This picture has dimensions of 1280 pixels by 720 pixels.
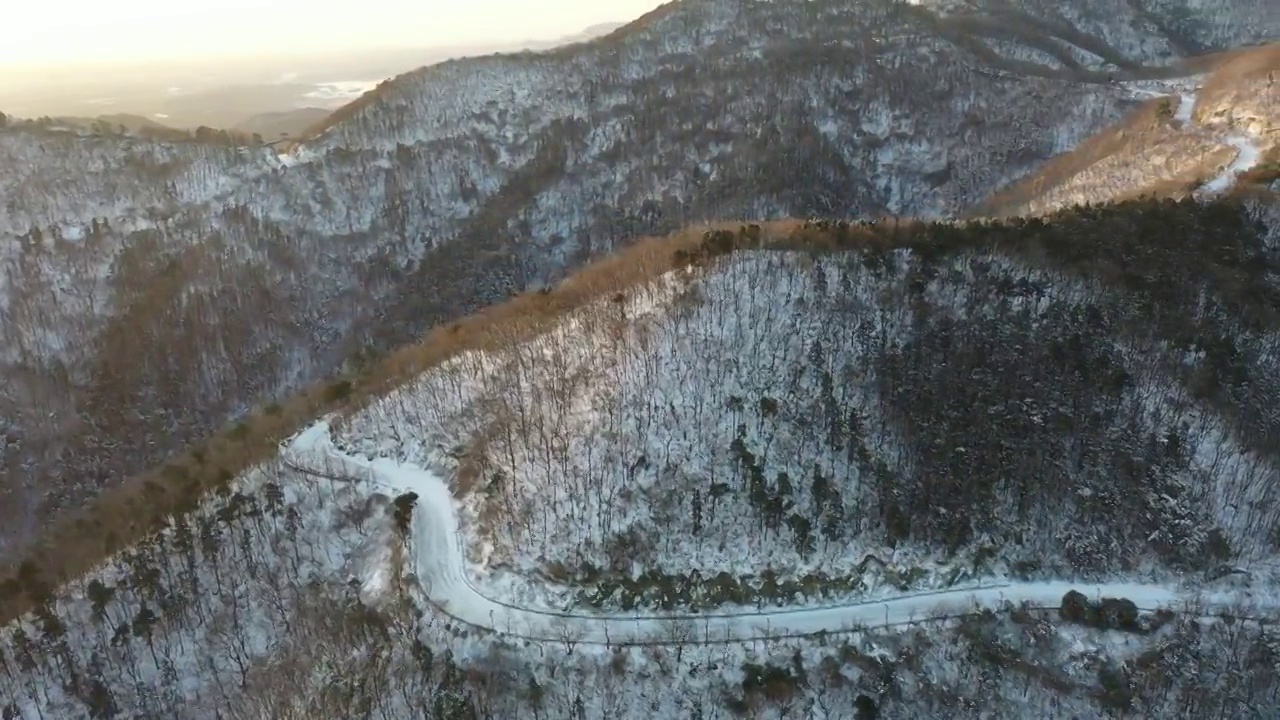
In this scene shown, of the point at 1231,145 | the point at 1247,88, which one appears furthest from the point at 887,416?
the point at 1247,88

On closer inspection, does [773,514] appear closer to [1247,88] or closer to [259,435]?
[259,435]

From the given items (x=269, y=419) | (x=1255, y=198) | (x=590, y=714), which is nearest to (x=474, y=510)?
(x=590, y=714)

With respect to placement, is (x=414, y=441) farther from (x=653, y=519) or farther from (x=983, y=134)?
(x=983, y=134)

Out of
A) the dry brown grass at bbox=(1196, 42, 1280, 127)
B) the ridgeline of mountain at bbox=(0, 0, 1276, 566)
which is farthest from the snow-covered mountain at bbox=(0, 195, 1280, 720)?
the ridgeline of mountain at bbox=(0, 0, 1276, 566)

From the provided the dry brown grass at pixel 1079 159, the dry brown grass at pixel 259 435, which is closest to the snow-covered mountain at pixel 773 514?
the dry brown grass at pixel 259 435

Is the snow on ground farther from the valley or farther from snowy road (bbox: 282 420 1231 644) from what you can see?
snowy road (bbox: 282 420 1231 644)

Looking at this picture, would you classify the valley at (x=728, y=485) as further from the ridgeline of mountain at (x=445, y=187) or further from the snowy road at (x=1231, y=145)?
the ridgeline of mountain at (x=445, y=187)

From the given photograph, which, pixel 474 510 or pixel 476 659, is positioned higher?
pixel 474 510
